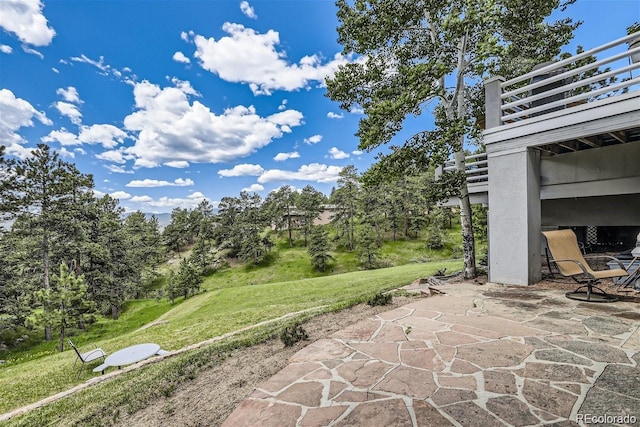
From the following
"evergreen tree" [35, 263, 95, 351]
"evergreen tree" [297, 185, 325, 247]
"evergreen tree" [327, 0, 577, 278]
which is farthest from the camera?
"evergreen tree" [297, 185, 325, 247]

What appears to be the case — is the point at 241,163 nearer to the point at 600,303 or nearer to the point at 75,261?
the point at 75,261

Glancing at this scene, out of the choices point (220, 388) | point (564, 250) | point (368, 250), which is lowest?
point (368, 250)

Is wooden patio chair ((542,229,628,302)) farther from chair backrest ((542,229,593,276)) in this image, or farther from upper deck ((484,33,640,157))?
upper deck ((484,33,640,157))

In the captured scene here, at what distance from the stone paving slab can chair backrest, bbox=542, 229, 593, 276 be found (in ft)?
2.47

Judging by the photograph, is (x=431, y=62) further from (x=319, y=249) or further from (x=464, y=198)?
(x=319, y=249)

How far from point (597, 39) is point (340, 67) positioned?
27.8ft

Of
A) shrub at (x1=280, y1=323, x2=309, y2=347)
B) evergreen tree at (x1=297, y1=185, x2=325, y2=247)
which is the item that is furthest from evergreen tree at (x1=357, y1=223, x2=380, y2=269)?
shrub at (x1=280, y1=323, x2=309, y2=347)

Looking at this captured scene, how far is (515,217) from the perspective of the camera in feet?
18.1

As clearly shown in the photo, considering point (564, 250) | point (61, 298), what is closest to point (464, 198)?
point (564, 250)

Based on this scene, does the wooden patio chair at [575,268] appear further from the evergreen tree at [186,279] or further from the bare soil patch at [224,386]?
the evergreen tree at [186,279]

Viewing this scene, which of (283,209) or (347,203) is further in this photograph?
(283,209)

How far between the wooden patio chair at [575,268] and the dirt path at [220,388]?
3.64 m

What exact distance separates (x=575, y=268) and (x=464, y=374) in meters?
3.66

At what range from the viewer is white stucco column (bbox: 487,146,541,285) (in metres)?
5.44
